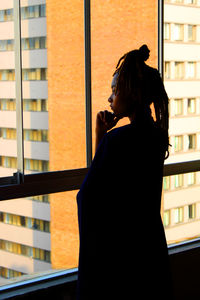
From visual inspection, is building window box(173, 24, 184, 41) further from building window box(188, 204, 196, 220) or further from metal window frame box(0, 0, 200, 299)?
building window box(188, 204, 196, 220)

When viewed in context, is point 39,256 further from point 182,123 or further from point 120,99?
point 120,99

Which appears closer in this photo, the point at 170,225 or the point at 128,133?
the point at 128,133

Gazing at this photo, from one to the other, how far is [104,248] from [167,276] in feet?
1.00

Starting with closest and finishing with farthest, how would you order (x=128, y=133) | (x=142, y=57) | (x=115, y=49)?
1. (x=128, y=133)
2. (x=142, y=57)
3. (x=115, y=49)

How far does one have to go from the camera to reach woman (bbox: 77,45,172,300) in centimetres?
163

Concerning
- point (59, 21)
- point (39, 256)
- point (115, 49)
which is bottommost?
point (39, 256)

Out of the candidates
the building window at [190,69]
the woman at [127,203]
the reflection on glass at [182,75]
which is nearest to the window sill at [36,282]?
the woman at [127,203]

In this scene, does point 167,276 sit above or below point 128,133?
below

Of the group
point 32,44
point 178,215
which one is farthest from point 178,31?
point 178,215

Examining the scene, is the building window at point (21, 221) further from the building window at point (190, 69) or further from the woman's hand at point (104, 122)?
the woman's hand at point (104, 122)

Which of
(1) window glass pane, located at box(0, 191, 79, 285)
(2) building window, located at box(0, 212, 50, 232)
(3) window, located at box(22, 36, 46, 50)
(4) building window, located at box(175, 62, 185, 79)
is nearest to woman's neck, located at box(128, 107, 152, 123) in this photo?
(1) window glass pane, located at box(0, 191, 79, 285)

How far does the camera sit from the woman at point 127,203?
5.36ft

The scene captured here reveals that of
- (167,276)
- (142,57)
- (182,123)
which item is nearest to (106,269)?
(167,276)

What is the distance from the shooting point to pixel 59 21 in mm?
19219
